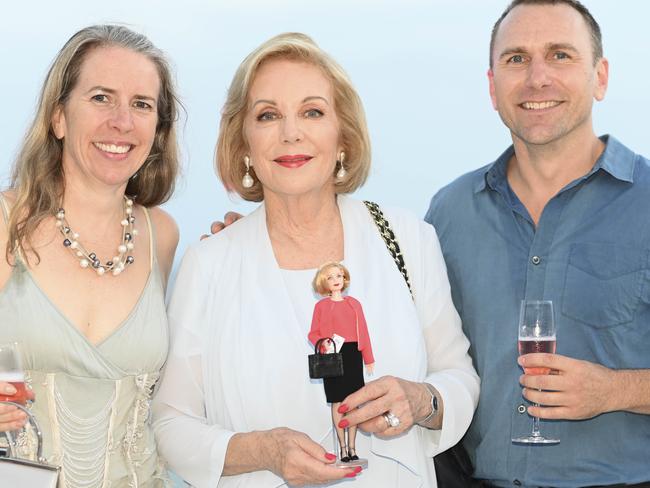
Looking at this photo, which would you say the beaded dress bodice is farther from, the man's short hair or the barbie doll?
the man's short hair

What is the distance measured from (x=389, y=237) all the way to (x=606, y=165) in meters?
0.94

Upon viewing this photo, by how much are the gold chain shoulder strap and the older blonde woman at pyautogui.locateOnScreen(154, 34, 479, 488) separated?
0.02m

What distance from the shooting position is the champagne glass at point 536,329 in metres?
3.62

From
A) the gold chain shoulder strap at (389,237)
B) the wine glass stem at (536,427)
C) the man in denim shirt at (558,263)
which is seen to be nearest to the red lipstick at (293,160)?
the gold chain shoulder strap at (389,237)

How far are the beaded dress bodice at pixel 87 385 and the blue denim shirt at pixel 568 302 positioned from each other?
4.26ft

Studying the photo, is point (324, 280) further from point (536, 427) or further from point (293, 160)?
point (536, 427)

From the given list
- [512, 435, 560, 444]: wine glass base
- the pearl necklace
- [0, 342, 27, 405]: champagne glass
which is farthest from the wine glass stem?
[0, 342, 27, 405]: champagne glass

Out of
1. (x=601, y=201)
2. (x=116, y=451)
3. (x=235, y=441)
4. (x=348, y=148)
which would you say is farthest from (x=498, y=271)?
(x=116, y=451)

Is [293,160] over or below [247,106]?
below

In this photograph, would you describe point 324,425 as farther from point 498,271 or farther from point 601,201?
point 601,201

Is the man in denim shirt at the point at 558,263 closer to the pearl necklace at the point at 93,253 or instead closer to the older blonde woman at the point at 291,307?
the older blonde woman at the point at 291,307

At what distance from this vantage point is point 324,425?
145 inches

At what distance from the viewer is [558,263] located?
13.1 ft

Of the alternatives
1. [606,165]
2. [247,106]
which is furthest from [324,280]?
[606,165]
